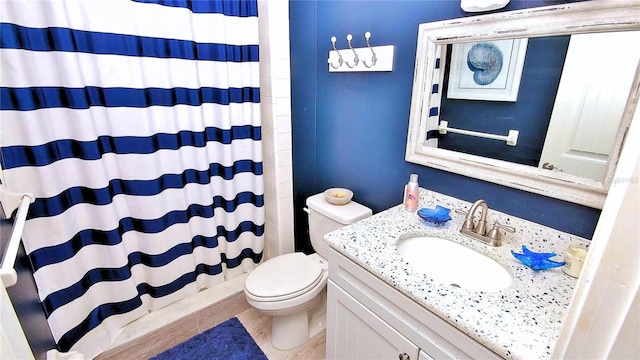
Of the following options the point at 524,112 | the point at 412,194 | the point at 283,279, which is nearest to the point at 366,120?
the point at 412,194

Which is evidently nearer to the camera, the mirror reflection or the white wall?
the mirror reflection

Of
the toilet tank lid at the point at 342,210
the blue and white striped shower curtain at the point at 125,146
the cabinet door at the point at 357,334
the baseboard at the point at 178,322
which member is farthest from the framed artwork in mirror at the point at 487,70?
the baseboard at the point at 178,322

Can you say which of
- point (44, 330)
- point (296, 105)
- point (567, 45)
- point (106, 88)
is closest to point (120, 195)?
point (106, 88)

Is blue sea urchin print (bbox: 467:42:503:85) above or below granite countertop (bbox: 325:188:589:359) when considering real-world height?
above

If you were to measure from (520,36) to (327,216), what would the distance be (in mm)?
1107

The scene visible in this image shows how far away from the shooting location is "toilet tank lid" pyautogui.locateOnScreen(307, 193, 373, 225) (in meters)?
1.52

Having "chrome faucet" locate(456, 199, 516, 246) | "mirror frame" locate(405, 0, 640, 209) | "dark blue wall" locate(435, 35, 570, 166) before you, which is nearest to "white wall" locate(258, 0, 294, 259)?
"mirror frame" locate(405, 0, 640, 209)

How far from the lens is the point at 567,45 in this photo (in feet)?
3.05

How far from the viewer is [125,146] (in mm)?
1385

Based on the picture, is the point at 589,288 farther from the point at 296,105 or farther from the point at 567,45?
the point at 296,105

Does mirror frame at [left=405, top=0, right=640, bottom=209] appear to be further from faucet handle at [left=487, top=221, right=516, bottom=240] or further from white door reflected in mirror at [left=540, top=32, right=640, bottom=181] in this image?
faucet handle at [left=487, top=221, right=516, bottom=240]

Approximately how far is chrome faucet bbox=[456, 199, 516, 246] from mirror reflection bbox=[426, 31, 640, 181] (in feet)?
0.69

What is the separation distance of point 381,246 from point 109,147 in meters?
1.27

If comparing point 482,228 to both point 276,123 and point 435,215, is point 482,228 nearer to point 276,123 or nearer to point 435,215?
point 435,215
